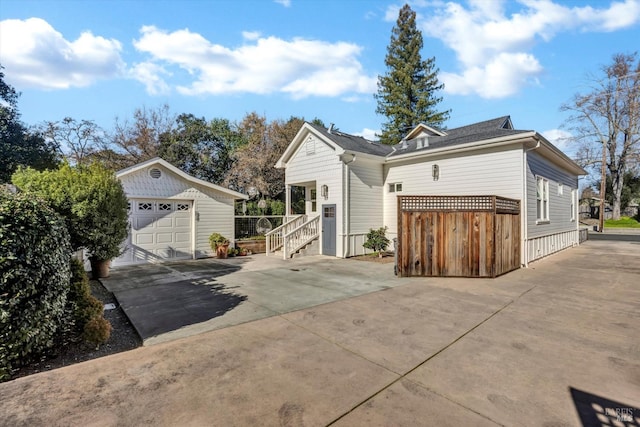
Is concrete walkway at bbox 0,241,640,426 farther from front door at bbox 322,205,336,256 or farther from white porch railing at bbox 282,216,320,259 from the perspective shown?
white porch railing at bbox 282,216,320,259

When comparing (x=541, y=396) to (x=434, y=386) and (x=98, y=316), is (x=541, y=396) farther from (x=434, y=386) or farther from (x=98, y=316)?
(x=98, y=316)

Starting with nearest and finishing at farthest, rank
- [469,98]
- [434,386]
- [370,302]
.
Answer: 1. [434,386]
2. [370,302]
3. [469,98]

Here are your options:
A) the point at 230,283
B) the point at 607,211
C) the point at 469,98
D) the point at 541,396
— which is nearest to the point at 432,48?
the point at 469,98

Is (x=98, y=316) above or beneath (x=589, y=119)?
beneath

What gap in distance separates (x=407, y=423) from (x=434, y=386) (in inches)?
25.2

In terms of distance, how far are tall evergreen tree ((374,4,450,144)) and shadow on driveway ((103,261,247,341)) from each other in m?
25.7

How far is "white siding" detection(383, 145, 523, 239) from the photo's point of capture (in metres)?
9.23

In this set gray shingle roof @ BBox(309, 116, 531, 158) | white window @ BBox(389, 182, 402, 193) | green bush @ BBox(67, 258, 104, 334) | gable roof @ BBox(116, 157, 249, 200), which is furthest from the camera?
white window @ BBox(389, 182, 402, 193)

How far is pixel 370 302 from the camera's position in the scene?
5.46 metres

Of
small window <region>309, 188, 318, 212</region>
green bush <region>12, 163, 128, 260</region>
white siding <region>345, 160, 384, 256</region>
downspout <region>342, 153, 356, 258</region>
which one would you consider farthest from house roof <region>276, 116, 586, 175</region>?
green bush <region>12, 163, 128, 260</region>

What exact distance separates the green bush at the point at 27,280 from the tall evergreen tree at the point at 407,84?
95.6ft

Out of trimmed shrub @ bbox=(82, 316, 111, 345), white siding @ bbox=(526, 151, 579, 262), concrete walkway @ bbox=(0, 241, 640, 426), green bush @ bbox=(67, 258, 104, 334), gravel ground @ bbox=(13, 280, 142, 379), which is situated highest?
white siding @ bbox=(526, 151, 579, 262)

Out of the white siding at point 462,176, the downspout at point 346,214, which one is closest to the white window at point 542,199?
the white siding at point 462,176

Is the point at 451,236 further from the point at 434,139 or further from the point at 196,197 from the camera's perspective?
the point at 196,197
